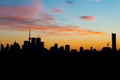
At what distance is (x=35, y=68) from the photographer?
5930 inches

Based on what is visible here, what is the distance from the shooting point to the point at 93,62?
554 ft

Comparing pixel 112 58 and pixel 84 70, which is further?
pixel 112 58

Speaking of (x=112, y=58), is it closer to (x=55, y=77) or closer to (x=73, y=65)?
(x=73, y=65)

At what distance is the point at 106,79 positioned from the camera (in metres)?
119

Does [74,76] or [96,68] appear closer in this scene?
[74,76]

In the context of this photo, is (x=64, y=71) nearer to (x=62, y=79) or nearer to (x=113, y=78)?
(x=62, y=79)

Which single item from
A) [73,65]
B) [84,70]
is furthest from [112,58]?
[84,70]

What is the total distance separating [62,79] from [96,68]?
28.2 metres

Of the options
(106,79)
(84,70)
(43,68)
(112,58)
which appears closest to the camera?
(106,79)

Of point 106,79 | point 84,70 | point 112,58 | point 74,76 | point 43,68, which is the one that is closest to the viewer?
point 106,79

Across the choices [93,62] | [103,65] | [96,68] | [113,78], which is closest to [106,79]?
[113,78]

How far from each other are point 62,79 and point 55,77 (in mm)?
3440

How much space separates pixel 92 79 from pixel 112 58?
57.2 meters

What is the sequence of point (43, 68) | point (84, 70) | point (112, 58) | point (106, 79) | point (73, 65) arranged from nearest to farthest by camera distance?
point (106, 79) → point (84, 70) → point (43, 68) → point (73, 65) → point (112, 58)
